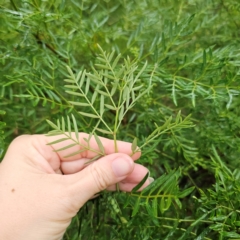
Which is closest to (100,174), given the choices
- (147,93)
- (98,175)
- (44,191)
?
(98,175)

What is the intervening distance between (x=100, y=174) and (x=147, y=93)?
0.31m

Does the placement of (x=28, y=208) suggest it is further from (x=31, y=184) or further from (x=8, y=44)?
(x=8, y=44)

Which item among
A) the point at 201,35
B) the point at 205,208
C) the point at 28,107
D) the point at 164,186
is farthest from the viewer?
the point at 201,35

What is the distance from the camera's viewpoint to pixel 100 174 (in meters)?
0.81

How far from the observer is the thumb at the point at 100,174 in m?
0.80

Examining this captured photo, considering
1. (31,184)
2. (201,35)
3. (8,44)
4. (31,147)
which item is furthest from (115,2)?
(31,184)

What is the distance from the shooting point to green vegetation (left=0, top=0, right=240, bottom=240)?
862 mm

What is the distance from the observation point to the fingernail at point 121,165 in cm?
80

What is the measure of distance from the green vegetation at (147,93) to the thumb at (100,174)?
0.21 feet

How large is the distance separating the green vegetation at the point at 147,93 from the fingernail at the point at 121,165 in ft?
0.21

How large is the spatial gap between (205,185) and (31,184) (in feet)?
2.88

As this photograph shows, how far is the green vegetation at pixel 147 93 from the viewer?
0.86 metres

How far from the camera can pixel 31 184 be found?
33.7 inches

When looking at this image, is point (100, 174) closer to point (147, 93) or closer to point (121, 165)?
point (121, 165)
